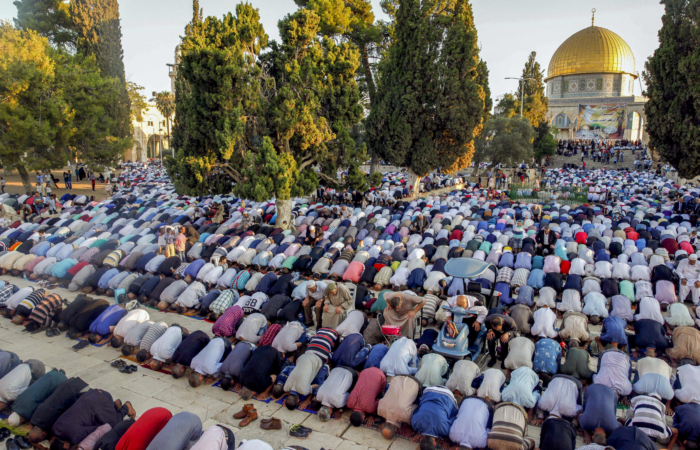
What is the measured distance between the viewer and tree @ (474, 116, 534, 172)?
2841 cm

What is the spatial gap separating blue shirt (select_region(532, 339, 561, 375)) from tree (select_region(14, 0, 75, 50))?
1396 inches

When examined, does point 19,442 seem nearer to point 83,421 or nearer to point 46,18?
point 83,421

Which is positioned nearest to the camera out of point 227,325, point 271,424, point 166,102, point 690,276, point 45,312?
point 271,424

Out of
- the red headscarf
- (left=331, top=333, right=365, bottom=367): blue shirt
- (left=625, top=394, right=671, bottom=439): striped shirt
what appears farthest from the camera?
(left=331, top=333, right=365, bottom=367): blue shirt

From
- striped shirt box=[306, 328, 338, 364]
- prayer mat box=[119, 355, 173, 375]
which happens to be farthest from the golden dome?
prayer mat box=[119, 355, 173, 375]

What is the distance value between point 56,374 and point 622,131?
57904mm

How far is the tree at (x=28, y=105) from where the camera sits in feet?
66.4

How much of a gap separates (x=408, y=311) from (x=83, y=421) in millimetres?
4806

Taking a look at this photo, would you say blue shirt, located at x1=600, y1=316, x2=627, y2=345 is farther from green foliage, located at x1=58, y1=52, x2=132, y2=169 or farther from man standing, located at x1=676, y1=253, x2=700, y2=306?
green foliage, located at x1=58, y1=52, x2=132, y2=169

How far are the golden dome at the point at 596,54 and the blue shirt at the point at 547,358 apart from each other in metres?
58.7

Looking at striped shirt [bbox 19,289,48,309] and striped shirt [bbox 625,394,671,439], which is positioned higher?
striped shirt [bbox 19,289,48,309]

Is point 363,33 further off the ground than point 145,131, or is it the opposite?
point 363,33

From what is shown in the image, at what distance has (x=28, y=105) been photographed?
2145 cm

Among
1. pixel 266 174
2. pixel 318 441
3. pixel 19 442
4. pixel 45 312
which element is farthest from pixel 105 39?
pixel 318 441
